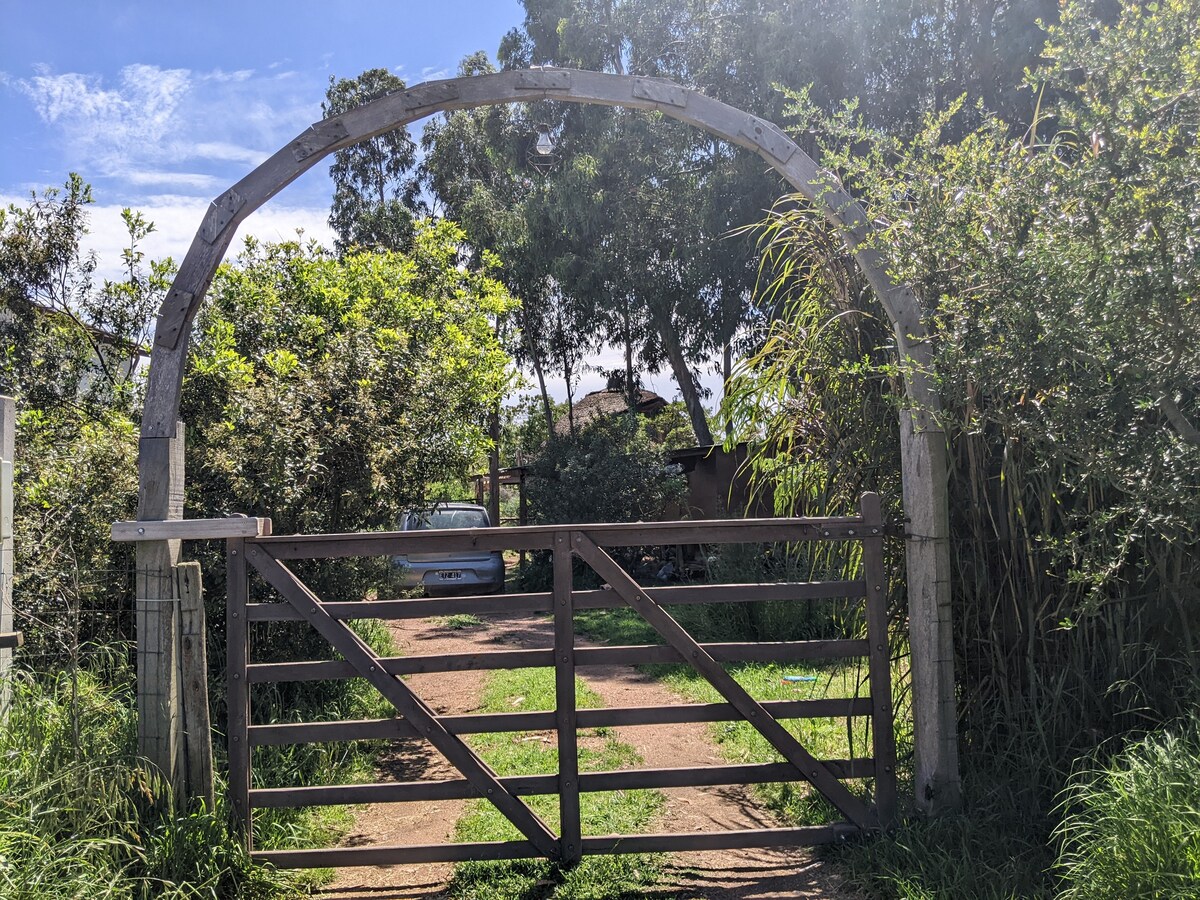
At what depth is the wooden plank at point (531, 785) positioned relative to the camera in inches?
185

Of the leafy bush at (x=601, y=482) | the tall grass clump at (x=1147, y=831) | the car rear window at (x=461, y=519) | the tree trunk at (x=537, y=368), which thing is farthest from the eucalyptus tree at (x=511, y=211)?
the tall grass clump at (x=1147, y=831)

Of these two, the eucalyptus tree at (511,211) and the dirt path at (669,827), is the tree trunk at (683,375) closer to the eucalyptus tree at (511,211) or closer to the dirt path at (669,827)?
the eucalyptus tree at (511,211)

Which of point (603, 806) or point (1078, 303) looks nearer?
point (1078, 303)

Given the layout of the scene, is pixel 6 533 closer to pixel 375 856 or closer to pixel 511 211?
pixel 375 856

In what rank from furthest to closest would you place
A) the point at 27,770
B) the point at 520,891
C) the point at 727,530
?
the point at 727,530, the point at 520,891, the point at 27,770

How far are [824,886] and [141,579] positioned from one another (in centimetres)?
365

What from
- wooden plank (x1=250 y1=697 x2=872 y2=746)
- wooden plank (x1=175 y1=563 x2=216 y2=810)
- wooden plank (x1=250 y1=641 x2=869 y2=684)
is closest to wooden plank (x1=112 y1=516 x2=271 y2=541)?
wooden plank (x1=175 y1=563 x2=216 y2=810)

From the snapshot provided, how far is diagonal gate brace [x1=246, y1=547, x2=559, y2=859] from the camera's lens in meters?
4.74

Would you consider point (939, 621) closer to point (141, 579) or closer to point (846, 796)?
point (846, 796)

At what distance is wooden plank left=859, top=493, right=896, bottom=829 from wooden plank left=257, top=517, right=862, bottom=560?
12 centimetres

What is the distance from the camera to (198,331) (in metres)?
8.58

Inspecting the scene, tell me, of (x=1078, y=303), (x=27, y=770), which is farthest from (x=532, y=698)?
(x=1078, y=303)

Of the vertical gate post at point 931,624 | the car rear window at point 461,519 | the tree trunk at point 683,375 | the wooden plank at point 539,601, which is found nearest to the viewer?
the wooden plank at point 539,601

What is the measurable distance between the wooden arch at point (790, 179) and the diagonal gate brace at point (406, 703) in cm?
57
